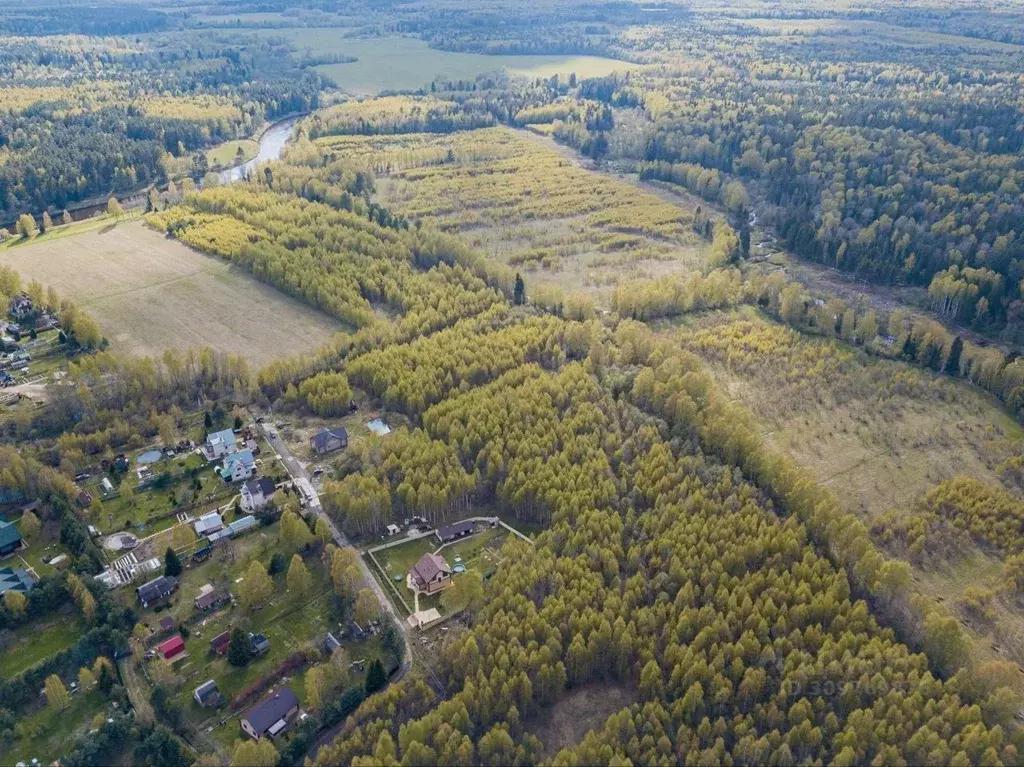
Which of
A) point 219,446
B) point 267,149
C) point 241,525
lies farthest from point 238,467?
point 267,149

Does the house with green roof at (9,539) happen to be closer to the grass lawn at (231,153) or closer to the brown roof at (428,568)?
the brown roof at (428,568)

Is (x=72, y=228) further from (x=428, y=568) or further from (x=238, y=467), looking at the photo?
(x=428, y=568)

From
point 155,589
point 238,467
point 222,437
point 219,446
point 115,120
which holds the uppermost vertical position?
point 115,120

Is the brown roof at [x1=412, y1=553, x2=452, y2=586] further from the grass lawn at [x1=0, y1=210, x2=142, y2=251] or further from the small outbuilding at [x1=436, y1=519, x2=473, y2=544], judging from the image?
the grass lawn at [x1=0, y1=210, x2=142, y2=251]

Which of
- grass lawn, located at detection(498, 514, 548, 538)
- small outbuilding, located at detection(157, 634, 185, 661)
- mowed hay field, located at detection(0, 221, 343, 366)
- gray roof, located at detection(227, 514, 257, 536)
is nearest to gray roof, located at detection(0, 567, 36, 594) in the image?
small outbuilding, located at detection(157, 634, 185, 661)

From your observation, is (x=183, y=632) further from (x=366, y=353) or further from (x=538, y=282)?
(x=538, y=282)

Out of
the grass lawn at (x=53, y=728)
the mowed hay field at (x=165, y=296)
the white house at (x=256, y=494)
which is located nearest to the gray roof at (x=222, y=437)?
the white house at (x=256, y=494)

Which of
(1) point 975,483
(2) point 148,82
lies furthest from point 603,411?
(2) point 148,82
